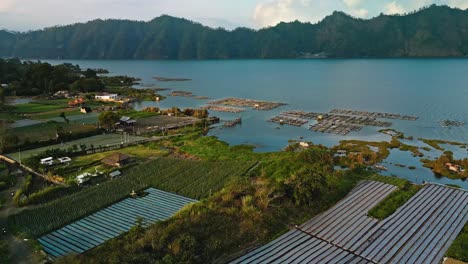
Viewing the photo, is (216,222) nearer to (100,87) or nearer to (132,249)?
(132,249)

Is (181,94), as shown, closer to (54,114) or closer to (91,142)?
(54,114)

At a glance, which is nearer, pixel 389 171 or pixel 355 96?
pixel 389 171

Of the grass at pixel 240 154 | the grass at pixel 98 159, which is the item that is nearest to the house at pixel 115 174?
the grass at pixel 98 159

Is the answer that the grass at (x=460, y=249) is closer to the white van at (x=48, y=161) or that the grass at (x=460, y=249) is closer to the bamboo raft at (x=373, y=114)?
the white van at (x=48, y=161)

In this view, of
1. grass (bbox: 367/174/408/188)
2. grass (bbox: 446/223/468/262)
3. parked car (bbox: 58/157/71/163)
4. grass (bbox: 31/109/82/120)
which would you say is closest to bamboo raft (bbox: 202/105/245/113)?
grass (bbox: 31/109/82/120)

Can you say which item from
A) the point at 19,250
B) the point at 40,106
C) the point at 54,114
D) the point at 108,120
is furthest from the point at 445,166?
the point at 40,106

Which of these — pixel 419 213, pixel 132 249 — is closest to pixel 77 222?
pixel 132 249
